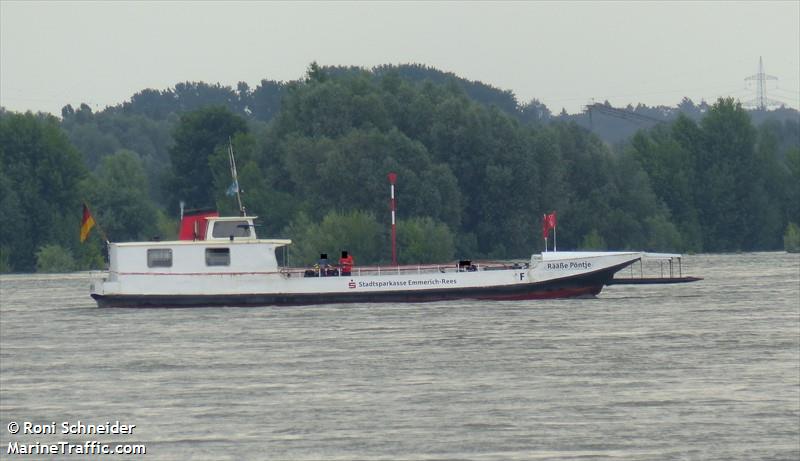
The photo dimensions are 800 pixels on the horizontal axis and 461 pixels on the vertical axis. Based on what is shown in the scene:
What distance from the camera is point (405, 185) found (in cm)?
11312

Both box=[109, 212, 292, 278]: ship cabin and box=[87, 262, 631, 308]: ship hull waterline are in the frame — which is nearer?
box=[109, 212, 292, 278]: ship cabin

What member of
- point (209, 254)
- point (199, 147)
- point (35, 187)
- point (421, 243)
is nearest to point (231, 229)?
point (209, 254)

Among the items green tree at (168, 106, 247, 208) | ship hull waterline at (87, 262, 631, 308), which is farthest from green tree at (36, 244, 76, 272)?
ship hull waterline at (87, 262, 631, 308)

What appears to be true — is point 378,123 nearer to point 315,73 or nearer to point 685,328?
point 315,73

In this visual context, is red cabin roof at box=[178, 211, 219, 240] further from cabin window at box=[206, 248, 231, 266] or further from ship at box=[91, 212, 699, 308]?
cabin window at box=[206, 248, 231, 266]

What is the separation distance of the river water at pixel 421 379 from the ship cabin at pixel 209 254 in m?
1.84

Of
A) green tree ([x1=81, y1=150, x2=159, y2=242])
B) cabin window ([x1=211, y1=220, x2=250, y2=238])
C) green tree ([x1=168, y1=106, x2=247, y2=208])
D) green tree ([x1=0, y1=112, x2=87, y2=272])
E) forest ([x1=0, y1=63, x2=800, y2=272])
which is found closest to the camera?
cabin window ([x1=211, y1=220, x2=250, y2=238])

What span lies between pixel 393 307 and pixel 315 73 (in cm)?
7176

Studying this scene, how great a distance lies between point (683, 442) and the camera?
103 feet

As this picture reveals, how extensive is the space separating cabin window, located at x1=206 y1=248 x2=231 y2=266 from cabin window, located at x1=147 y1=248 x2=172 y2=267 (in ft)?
5.21

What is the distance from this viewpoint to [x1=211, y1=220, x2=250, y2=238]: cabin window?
220ft

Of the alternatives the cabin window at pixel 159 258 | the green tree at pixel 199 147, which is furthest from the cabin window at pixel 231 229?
the green tree at pixel 199 147

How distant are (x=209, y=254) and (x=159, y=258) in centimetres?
208

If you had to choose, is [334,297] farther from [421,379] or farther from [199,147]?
[199,147]
